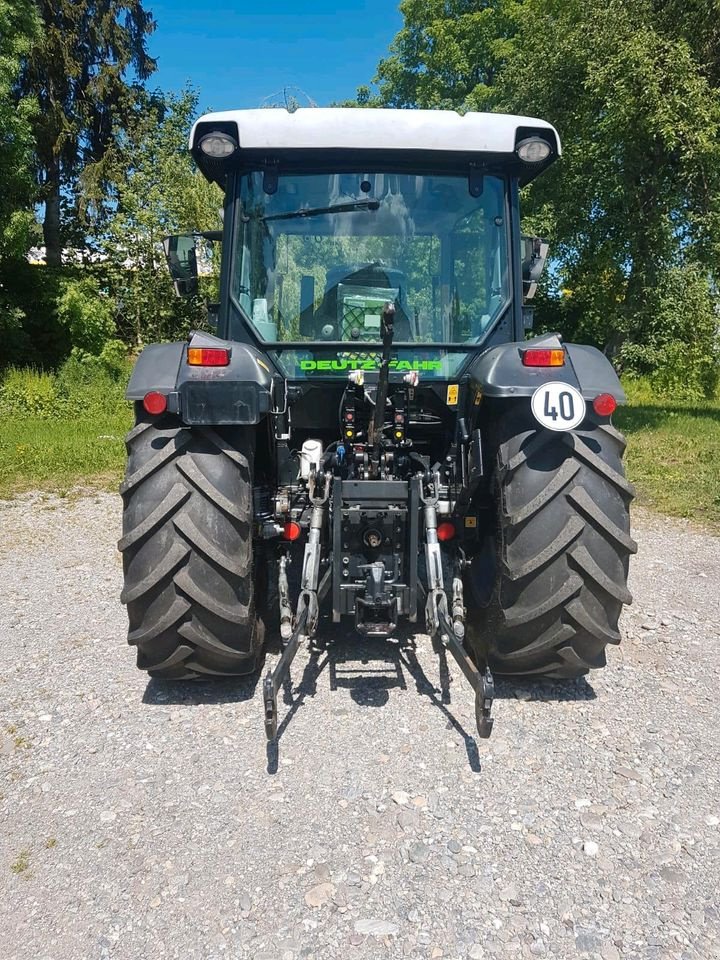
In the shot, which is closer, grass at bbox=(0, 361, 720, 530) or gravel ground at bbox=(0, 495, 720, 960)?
gravel ground at bbox=(0, 495, 720, 960)

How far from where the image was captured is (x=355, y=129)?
3229 millimetres

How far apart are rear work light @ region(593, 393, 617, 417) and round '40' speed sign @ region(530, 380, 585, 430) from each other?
0.21 metres

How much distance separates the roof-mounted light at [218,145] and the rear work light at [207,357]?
101cm

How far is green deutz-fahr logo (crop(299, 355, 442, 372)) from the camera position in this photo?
3426mm

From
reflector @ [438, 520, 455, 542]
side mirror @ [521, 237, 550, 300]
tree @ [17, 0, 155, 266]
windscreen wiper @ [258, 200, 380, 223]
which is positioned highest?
tree @ [17, 0, 155, 266]

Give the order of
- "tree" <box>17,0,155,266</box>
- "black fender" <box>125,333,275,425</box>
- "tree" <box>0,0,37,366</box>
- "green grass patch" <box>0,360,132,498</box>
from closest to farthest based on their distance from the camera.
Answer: "black fender" <box>125,333,275,425</box>
"green grass patch" <box>0,360,132,498</box>
"tree" <box>0,0,37,366</box>
"tree" <box>17,0,155,266</box>

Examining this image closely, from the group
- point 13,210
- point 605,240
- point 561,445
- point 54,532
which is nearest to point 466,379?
point 561,445

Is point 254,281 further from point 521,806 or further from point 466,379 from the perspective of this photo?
point 521,806

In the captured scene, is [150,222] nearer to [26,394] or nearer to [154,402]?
[26,394]

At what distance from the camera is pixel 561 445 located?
2939 millimetres

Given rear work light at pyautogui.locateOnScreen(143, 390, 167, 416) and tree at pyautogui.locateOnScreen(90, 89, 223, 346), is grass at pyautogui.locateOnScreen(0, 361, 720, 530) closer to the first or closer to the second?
tree at pyautogui.locateOnScreen(90, 89, 223, 346)


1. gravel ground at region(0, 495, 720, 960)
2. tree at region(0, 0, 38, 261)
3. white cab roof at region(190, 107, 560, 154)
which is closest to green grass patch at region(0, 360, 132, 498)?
tree at region(0, 0, 38, 261)

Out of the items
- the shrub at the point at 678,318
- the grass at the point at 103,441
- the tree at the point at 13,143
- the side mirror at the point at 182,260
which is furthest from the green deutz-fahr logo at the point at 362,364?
the tree at the point at 13,143

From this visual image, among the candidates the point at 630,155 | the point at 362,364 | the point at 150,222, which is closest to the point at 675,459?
the point at 630,155
